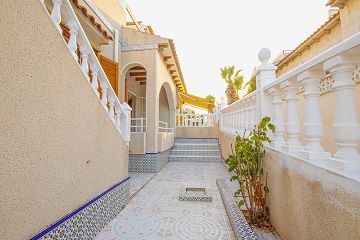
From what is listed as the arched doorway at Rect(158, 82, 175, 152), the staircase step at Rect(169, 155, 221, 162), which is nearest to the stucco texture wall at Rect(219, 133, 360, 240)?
the arched doorway at Rect(158, 82, 175, 152)

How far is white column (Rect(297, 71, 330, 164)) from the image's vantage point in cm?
188

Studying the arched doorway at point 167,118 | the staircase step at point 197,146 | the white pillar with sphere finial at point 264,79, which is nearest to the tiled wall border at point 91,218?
the white pillar with sphere finial at point 264,79

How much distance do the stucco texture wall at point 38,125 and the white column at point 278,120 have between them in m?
3.00

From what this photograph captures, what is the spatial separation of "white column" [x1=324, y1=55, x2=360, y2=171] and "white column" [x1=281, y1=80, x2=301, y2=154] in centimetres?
85

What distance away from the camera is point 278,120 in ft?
9.33

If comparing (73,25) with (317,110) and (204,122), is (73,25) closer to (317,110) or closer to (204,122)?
(317,110)

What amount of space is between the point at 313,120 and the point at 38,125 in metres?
2.98

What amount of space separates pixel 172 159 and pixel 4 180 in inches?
349

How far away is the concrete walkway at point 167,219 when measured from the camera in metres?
3.10

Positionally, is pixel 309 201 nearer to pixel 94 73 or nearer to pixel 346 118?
pixel 346 118

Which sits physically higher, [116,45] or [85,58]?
[116,45]

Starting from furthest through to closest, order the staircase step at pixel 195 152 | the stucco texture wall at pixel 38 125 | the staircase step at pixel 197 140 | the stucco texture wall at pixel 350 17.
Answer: the staircase step at pixel 197 140
the staircase step at pixel 195 152
the stucco texture wall at pixel 350 17
the stucco texture wall at pixel 38 125

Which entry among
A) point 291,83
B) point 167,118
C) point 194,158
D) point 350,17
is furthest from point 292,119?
point 167,118

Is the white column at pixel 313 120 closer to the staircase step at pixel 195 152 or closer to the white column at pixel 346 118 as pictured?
the white column at pixel 346 118
